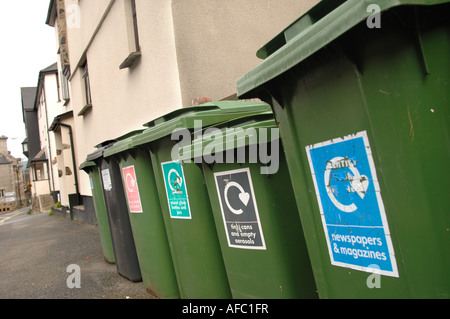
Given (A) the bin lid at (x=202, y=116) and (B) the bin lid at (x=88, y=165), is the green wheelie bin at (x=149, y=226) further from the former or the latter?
(B) the bin lid at (x=88, y=165)

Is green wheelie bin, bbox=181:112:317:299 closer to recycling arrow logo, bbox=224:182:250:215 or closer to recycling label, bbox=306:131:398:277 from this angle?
recycling arrow logo, bbox=224:182:250:215

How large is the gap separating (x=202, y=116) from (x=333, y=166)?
150 centimetres

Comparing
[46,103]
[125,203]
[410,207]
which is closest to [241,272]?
[410,207]

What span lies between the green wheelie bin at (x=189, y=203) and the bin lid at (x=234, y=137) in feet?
0.58

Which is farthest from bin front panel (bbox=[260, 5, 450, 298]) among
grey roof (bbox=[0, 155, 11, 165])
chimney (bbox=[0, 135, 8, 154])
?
chimney (bbox=[0, 135, 8, 154])

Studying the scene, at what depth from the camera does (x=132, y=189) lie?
3887 millimetres

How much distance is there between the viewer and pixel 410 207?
1387mm

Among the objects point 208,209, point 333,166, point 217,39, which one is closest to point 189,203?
point 208,209

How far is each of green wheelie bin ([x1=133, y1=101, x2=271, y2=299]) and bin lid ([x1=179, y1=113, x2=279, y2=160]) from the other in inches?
7.0

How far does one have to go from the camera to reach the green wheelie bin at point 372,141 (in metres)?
1.32

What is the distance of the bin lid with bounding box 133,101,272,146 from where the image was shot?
291 centimetres

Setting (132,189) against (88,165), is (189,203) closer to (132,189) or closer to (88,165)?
(132,189)
